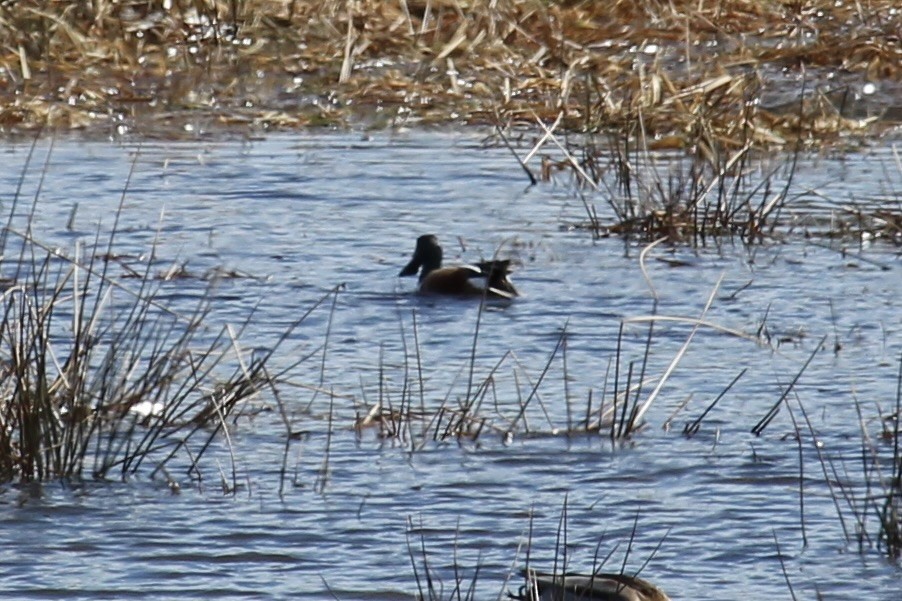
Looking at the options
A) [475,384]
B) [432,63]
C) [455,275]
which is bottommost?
[475,384]

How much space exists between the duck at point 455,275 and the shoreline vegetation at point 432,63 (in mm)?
3441

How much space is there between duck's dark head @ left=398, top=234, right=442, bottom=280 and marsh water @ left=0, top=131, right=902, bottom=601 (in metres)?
0.11

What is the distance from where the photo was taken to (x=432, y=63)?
15188 millimetres

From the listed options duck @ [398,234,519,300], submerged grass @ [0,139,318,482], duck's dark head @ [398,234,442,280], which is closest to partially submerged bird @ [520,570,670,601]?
submerged grass @ [0,139,318,482]

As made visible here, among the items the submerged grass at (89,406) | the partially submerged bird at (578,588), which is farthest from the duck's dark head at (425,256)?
the partially submerged bird at (578,588)

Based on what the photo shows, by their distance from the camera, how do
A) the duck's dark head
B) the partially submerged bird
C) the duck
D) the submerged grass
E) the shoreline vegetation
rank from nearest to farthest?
the partially submerged bird
the submerged grass
the duck
the duck's dark head
the shoreline vegetation

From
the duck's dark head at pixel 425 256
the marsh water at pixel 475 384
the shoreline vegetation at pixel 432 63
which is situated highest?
the shoreline vegetation at pixel 432 63

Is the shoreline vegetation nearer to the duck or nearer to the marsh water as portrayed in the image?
the marsh water

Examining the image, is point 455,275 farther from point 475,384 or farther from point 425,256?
point 475,384

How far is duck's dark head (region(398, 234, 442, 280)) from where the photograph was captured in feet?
32.7

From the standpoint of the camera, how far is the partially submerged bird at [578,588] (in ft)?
15.4

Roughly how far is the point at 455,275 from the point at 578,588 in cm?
498

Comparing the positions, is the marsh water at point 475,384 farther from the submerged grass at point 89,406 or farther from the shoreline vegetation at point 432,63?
the shoreline vegetation at point 432,63

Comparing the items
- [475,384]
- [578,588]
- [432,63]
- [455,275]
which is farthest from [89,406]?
[432,63]
